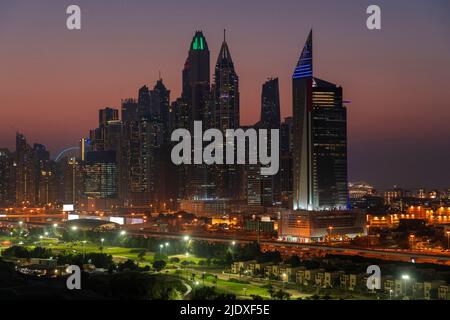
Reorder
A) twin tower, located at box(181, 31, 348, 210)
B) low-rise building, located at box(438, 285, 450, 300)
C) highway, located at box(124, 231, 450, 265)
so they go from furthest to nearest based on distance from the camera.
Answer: twin tower, located at box(181, 31, 348, 210)
highway, located at box(124, 231, 450, 265)
low-rise building, located at box(438, 285, 450, 300)

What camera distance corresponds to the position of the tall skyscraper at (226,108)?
4103 centimetres

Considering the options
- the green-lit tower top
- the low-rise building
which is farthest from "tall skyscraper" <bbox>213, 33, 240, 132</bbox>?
the low-rise building

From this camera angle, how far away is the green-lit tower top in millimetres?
44312

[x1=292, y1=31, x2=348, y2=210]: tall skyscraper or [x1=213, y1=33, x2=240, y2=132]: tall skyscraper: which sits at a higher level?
[x1=213, y1=33, x2=240, y2=132]: tall skyscraper

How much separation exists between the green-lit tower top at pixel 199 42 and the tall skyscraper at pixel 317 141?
1738 cm

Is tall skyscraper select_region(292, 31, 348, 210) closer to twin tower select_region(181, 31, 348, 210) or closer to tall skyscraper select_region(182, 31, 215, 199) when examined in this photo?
twin tower select_region(181, 31, 348, 210)

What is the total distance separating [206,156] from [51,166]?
1614 centimetres

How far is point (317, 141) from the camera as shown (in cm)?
2880

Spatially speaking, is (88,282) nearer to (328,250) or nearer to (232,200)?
(328,250)

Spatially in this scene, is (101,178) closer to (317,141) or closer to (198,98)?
(198,98)

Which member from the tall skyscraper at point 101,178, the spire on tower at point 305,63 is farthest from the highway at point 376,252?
the tall skyscraper at point 101,178

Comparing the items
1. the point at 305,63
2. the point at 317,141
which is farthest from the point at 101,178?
the point at 305,63

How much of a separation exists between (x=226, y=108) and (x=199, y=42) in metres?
6.18

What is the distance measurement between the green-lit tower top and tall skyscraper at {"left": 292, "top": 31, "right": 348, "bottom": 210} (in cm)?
1738
